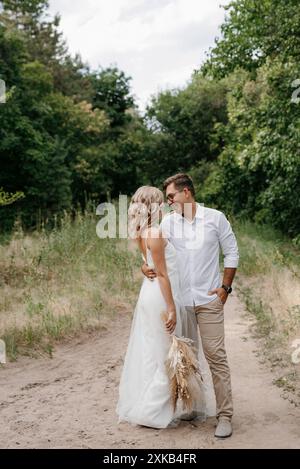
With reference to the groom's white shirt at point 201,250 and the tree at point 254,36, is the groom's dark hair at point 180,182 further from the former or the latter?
the tree at point 254,36

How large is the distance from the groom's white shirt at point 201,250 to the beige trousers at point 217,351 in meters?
0.09

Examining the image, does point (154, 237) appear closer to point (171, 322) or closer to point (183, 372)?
point (171, 322)

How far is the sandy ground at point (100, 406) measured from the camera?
15.2 ft

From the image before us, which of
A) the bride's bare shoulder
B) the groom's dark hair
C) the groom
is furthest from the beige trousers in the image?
the groom's dark hair

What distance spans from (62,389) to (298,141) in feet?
24.9

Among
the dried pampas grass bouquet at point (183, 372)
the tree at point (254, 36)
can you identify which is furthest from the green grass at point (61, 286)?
the tree at point (254, 36)

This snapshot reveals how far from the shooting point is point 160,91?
34438 millimetres

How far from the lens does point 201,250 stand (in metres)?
4.73

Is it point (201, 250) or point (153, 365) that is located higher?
point (201, 250)

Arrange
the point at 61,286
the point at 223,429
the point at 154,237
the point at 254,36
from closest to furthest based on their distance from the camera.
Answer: the point at 223,429 → the point at 154,237 → the point at 61,286 → the point at 254,36

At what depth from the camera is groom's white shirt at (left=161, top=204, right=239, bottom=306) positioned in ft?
15.5

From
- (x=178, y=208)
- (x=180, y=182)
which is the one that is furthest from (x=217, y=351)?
(x=180, y=182)

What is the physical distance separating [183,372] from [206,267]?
838mm
